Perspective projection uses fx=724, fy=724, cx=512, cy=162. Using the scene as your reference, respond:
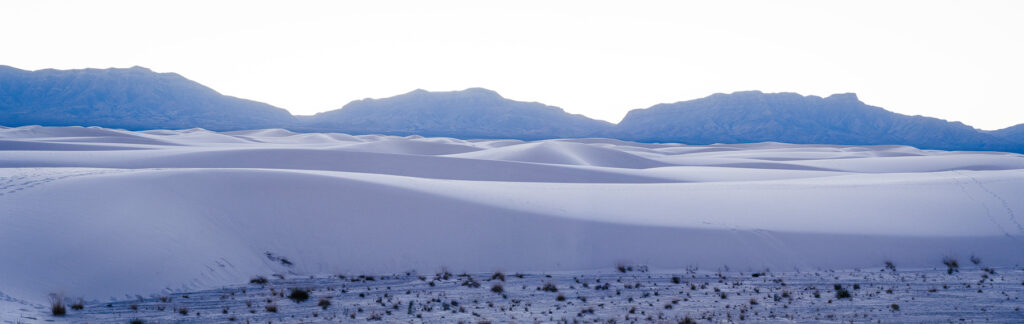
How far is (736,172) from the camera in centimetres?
2947

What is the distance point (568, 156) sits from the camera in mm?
42906

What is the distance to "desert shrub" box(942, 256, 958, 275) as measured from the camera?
38.2 feet

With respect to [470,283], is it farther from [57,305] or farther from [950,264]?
[950,264]

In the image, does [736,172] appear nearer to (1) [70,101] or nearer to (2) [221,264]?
(2) [221,264]

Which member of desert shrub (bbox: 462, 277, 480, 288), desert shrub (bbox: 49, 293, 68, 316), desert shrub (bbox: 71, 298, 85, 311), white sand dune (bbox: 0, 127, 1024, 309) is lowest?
desert shrub (bbox: 462, 277, 480, 288)

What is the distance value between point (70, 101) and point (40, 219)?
155 m

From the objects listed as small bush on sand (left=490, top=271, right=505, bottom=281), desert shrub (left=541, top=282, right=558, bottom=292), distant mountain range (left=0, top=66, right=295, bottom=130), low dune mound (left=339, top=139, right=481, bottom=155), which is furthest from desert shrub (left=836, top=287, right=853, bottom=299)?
distant mountain range (left=0, top=66, right=295, bottom=130)

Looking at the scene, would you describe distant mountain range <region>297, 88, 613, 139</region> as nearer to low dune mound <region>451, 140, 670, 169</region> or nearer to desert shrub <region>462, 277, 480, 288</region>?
low dune mound <region>451, 140, 670, 169</region>

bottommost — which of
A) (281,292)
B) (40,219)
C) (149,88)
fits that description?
(281,292)

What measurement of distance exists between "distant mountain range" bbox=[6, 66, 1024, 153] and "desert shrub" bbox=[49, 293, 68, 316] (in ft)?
454

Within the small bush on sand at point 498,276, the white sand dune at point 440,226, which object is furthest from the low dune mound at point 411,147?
the small bush on sand at point 498,276

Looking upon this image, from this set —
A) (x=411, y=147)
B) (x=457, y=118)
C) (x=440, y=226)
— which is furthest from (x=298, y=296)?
(x=457, y=118)

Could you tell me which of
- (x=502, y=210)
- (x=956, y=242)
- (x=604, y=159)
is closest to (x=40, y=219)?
(x=502, y=210)

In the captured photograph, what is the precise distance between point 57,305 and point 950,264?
512 inches
